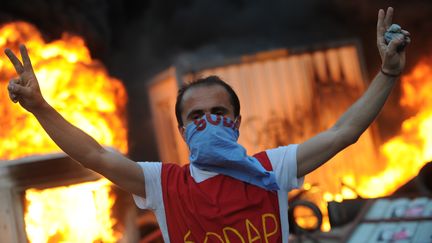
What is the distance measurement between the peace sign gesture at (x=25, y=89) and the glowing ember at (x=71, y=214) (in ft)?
7.06

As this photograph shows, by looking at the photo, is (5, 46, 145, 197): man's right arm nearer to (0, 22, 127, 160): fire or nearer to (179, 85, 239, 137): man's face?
(179, 85, 239, 137): man's face

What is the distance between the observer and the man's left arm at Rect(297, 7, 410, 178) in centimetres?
194

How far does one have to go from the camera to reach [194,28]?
13680 millimetres

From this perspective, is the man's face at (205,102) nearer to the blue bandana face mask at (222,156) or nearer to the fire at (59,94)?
the blue bandana face mask at (222,156)

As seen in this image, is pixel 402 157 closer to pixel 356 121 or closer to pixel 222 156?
pixel 356 121

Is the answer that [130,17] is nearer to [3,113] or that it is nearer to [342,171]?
[3,113]

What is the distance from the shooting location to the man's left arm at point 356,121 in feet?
6.36

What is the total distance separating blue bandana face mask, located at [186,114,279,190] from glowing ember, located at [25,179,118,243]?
232 cm

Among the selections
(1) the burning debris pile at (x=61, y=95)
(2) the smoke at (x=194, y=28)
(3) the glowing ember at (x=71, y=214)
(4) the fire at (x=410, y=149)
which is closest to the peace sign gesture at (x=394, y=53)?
(3) the glowing ember at (x=71, y=214)

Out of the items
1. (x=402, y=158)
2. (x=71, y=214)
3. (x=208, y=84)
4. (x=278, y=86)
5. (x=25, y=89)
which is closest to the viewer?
(x=25, y=89)

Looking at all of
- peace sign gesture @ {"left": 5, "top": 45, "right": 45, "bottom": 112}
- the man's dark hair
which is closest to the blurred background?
the man's dark hair

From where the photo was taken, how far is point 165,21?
46.3 feet

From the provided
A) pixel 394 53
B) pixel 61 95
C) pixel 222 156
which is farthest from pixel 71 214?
pixel 61 95

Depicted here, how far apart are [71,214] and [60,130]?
2.40 m
